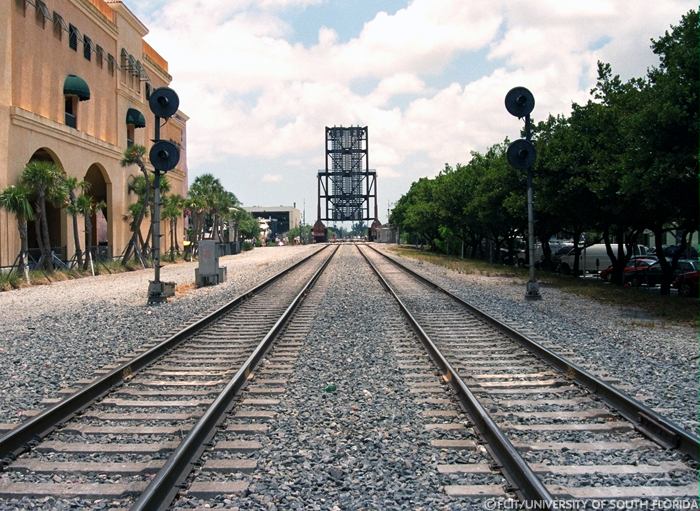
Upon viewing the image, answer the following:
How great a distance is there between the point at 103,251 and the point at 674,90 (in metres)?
38.0

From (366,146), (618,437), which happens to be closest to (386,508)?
(618,437)

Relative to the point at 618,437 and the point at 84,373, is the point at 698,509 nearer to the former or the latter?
the point at 618,437

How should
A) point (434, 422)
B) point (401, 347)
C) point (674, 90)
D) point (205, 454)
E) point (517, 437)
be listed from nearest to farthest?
point (205, 454), point (517, 437), point (434, 422), point (401, 347), point (674, 90)

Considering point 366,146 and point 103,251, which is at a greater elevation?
point 366,146

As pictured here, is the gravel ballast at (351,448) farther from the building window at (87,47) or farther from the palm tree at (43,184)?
the building window at (87,47)

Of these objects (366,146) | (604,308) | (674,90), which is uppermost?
Result: (366,146)

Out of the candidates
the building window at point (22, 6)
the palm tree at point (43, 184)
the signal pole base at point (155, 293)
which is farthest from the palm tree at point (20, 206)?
the signal pole base at point (155, 293)

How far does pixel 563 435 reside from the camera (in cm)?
609

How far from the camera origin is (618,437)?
6035 mm

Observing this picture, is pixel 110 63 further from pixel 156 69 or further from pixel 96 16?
pixel 156 69

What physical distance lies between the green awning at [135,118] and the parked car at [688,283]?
39.2 meters

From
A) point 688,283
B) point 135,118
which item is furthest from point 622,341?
point 135,118

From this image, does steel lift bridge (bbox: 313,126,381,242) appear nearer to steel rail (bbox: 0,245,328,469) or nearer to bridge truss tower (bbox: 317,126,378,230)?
bridge truss tower (bbox: 317,126,378,230)

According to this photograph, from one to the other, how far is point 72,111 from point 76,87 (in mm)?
2869
